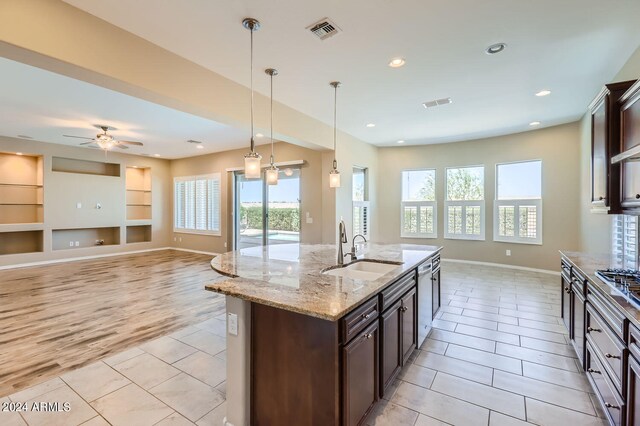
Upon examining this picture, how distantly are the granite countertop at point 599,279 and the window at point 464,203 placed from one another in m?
3.76

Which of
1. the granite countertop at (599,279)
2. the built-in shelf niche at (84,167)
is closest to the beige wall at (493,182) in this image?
the granite countertop at (599,279)

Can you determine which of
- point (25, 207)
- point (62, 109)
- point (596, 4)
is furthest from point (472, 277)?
point (25, 207)

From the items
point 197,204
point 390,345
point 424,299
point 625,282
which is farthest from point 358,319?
point 197,204

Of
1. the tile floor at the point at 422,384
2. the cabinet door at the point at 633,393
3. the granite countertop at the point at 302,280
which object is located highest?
the granite countertop at the point at 302,280

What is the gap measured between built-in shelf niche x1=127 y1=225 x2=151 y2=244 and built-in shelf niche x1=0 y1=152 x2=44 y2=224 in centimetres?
229

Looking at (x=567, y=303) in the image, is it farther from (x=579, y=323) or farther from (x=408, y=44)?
(x=408, y=44)

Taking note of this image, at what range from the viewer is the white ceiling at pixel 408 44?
2312 millimetres

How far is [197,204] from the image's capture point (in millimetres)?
8727

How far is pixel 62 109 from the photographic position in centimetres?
461

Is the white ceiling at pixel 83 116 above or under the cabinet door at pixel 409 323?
above

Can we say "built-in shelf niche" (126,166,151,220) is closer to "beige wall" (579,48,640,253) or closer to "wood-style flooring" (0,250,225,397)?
"wood-style flooring" (0,250,225,397)

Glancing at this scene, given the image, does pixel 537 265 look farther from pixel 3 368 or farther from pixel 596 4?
pixel 3 368

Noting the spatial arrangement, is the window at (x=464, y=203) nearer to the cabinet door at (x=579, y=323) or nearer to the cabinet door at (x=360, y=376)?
the cabinet door at (x=579, y=323)

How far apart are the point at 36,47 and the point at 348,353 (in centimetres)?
294
